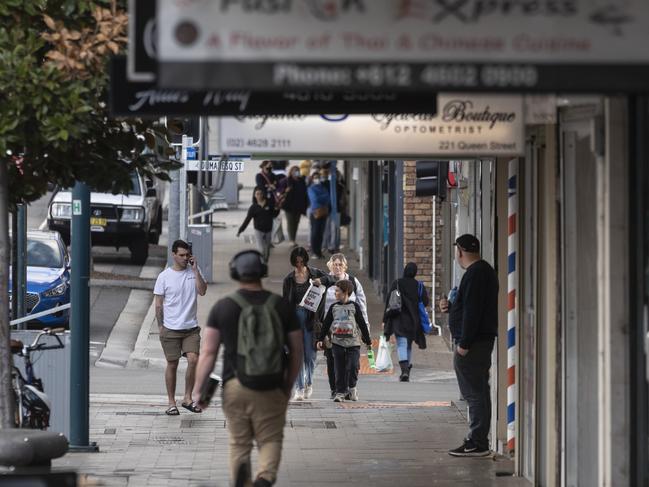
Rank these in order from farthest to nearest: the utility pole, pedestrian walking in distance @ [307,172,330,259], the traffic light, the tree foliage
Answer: pedestrian walking in distance @ [307,172,330,259]
the traffic light
the utility pole
the tree foliage

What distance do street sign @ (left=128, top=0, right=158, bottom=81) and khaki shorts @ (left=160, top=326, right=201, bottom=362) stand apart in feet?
25.1

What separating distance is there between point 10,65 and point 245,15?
3507 mm

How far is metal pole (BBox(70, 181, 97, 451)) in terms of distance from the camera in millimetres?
11750

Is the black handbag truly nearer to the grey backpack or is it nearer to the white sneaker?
the white sneaker

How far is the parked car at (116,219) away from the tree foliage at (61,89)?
1704 centimetres

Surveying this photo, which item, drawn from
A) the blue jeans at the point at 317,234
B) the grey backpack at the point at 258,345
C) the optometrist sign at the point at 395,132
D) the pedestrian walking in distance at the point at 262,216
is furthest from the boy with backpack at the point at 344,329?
the blue jeans at the point at 317,234

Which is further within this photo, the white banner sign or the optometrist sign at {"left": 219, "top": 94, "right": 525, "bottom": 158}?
the optometrist sign at {"left": 219, "top": 94, "right": 525, "bottom": 158}

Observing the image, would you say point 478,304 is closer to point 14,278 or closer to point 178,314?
point 178,314

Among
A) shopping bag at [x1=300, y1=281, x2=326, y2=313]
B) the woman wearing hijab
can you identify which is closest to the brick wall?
the woman wearing hijab

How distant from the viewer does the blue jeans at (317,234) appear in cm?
2880

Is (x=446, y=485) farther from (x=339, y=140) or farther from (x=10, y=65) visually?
(x=10, y=65)

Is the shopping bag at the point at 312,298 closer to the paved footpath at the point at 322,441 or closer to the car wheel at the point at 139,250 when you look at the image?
the paved footpath at the point at 322,441

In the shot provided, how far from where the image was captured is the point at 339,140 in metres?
9.33

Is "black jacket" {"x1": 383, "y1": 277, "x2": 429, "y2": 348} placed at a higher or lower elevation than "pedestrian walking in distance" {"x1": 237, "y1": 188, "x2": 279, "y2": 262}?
lower
